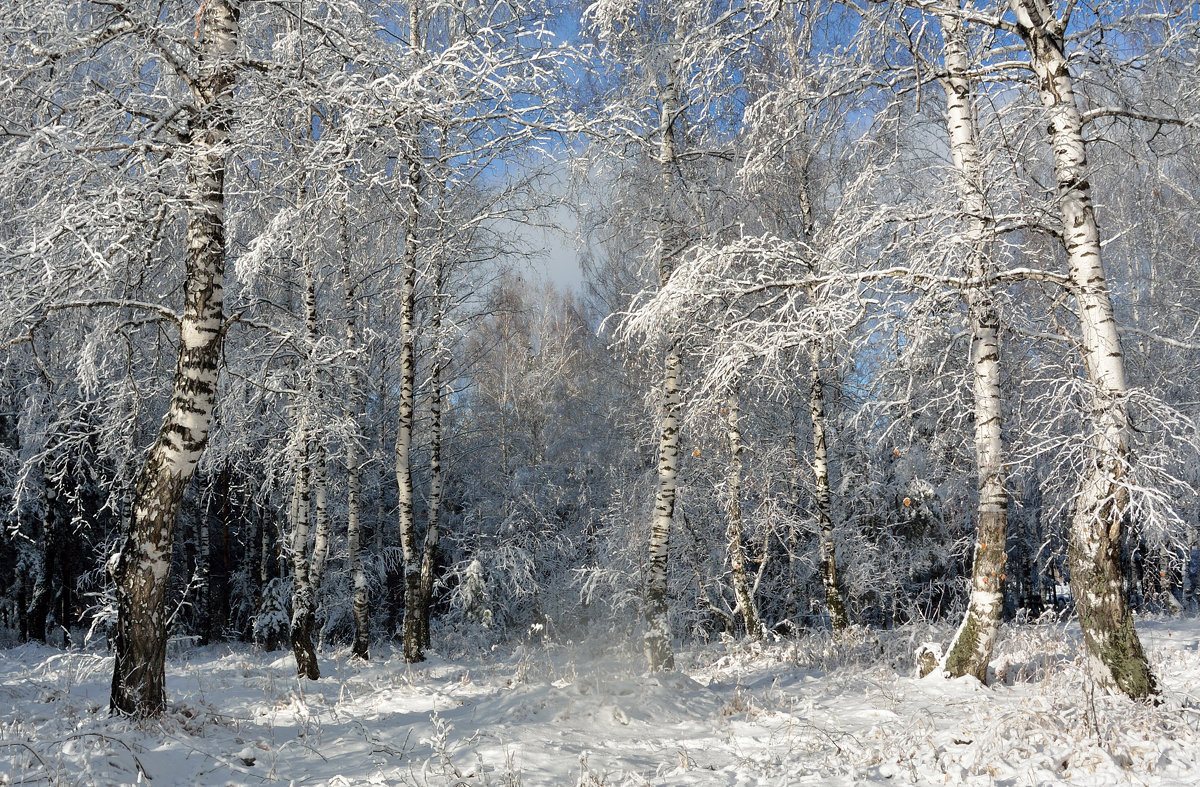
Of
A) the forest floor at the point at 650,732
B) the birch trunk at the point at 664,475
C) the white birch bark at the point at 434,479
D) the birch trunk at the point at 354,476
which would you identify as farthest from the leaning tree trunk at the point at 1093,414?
the white birch bark at the point at 434,479

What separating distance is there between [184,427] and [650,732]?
4.33 meters

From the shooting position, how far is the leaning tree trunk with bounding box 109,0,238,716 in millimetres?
5445

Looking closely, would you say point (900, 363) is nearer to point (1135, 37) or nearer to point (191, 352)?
point (1135, 37)

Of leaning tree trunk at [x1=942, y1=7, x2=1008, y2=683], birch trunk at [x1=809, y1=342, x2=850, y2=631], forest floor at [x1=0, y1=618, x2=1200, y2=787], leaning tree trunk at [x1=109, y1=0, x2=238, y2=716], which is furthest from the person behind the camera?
birch trunk at [x1=809, y1=342, x2=850, y2=631]

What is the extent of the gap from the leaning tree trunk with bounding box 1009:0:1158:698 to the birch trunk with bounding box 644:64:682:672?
4.39 meters

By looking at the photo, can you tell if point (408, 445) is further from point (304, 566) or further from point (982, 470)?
point (982, 470)

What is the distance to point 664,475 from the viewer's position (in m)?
9.11

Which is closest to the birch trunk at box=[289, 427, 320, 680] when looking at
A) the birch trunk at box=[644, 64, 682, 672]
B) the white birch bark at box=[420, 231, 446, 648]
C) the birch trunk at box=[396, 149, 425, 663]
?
the birch trunk at box=[396, 149, 425, 663]

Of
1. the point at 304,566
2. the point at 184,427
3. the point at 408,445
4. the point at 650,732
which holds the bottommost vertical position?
the point at 650,732

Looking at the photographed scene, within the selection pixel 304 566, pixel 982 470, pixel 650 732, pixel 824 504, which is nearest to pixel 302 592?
pixel 304 566

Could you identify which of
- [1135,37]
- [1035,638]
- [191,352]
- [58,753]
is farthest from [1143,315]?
[58,753]

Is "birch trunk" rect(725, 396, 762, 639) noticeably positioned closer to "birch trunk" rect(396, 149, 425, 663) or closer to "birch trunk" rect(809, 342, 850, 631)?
"birch trunk" rect(809, 342, 850, 631)

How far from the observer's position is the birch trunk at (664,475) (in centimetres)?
886

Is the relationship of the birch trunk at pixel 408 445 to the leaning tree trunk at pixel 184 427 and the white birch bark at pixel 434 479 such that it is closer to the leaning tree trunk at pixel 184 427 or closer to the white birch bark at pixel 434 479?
the white birch bark at pixel 434 479
